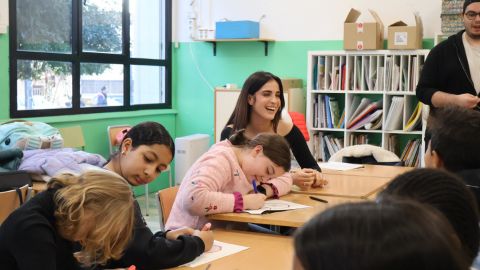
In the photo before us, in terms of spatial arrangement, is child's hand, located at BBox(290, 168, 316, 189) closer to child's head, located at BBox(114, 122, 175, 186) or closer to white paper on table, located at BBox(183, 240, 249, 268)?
white paper on table, located at BBox(183, 240, 249, 268)

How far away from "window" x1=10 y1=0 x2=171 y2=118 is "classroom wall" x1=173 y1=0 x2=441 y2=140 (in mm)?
223

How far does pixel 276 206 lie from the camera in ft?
8.70

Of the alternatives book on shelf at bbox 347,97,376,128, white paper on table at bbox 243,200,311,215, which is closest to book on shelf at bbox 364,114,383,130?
book on shelf at bbox 347,97,376,128

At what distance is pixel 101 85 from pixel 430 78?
3.40 metres

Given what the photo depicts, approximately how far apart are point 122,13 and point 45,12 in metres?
1.08

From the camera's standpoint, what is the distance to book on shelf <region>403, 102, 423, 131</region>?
17.3 feet

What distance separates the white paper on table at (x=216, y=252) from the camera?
78.2 inches

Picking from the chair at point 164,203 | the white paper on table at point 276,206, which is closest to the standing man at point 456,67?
the white paper on table at point 276,206

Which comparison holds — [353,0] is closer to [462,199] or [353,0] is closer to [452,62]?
[452,62]

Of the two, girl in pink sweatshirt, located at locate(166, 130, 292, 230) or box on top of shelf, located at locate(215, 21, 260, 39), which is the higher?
box on top of shelf, located at locate(215, 21, 260, 39)

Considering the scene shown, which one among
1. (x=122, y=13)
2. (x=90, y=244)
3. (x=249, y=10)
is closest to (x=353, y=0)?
(x=249, y=10)

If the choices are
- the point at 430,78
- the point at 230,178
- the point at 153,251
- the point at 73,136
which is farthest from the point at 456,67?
the point at 73,136

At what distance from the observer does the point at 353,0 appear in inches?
228

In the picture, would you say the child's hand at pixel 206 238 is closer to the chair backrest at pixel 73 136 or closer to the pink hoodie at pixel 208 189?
the pink hoodie at pixel 208 189
